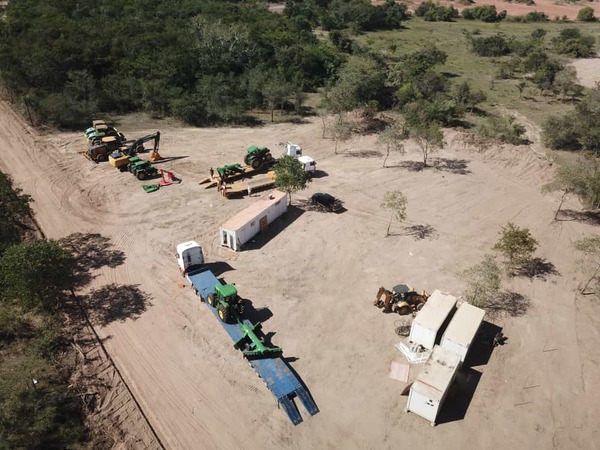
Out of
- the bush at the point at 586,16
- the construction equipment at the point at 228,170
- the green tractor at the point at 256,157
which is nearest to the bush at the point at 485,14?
the bush at the point at 586,16

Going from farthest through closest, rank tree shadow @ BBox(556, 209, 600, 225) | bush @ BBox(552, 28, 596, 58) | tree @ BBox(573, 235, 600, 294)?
bush @ BBox(552, 28, 596, 58) < tree shadow @ BBox(556, 209, 600, 225) < tree @ BBox(573, 235, 600, 294)

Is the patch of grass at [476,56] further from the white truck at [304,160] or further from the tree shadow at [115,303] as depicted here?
the tree shadow at [115,303]

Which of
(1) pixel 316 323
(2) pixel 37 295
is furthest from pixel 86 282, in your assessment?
(1) pixel 316 323

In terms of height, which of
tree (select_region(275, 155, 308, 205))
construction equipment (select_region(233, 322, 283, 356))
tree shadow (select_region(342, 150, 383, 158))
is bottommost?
construction equipment (select_region(233, 322, 283, 356))

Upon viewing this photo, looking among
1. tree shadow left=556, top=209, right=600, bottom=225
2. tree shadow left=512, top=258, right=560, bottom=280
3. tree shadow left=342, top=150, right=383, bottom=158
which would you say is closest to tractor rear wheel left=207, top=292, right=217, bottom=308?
tree shadow left=512, top=258, right=560, bottom=280

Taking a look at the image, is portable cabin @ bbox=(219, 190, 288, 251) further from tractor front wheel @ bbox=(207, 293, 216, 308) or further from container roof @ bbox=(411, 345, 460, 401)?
container roof @ bbox=(411, 345, 460, 401)

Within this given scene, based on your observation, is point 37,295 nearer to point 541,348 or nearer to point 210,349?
point 210,349

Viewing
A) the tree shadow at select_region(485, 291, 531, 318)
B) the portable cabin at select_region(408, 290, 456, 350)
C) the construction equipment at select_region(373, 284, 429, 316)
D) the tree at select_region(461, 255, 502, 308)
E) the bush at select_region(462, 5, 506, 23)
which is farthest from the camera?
the bush at select_region(462, 5, 506, 23)
